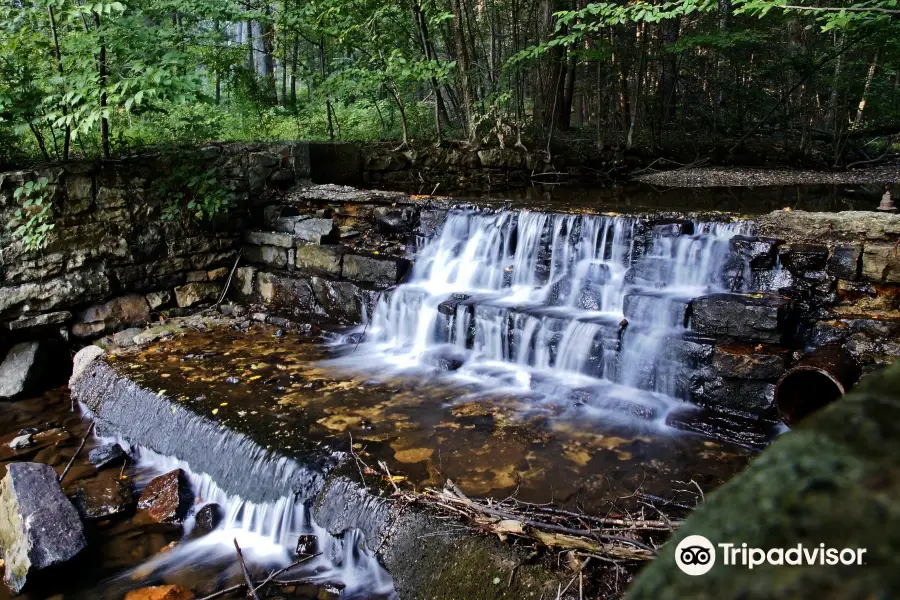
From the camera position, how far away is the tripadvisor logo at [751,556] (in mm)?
506

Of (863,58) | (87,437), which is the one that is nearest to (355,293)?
(87,437)

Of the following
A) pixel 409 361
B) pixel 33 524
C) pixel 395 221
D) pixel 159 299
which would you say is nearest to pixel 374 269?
pixel 395 221

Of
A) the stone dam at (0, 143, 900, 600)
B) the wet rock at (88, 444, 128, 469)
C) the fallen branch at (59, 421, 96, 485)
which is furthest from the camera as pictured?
the wet rock at (88, 444, 128, 469)

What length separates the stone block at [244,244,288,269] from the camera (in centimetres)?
808

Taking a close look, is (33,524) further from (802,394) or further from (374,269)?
(802,394)

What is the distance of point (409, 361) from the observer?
620 centimetres

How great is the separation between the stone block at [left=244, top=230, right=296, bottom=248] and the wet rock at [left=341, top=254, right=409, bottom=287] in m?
1.02

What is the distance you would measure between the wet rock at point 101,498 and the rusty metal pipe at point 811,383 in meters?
4.93

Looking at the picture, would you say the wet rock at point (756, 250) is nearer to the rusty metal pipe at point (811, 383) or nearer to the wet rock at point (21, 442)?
the rusty metal pipe at point (811, 383)

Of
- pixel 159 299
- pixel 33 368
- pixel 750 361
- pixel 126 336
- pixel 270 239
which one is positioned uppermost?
pixel 270 239

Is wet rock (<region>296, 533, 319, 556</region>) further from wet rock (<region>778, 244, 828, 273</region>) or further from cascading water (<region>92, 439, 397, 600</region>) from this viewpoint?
wet rock (<region>778, 244, 828, 273</region>)

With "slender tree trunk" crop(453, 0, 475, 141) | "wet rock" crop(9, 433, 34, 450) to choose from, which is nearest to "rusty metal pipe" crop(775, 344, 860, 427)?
"wet rock" crop(9, 433, 34, 450)

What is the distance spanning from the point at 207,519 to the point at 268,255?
4484 mm

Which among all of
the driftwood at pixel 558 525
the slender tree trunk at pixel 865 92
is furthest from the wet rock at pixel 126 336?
the slender tree trunk at pixel 865 92
